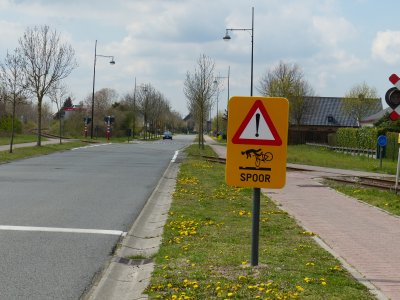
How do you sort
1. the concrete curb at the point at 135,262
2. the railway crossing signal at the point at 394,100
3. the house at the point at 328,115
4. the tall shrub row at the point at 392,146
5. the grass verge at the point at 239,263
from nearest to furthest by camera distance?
the grass verge at the point at 239,263
the concrete curb at the point at 135,262
the railway crossing signal at the point at 394,100
the tall shrub row at the point at 392,146
the house at the point at 328,115

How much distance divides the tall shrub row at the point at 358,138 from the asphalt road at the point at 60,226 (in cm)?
2465

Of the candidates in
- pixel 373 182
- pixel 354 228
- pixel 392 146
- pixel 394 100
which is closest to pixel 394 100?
pixel 394 100

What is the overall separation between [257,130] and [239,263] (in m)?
1.58

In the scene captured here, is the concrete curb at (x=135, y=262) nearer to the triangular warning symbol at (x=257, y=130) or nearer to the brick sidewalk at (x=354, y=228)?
the triangular warning symbol at (x=257, y=130)

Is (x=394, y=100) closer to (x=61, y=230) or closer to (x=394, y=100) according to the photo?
(x=394, y=100)

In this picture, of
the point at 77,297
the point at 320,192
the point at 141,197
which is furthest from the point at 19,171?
the point at 77,297

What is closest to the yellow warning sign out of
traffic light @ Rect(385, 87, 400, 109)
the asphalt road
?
the asphalt road

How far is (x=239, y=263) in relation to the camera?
6469mm

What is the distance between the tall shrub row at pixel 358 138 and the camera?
39500 millimetres

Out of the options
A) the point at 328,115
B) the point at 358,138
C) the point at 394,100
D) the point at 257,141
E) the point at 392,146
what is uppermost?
the point at 328,115

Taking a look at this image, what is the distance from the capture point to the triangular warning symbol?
234 inches

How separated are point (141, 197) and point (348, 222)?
564 centimetres

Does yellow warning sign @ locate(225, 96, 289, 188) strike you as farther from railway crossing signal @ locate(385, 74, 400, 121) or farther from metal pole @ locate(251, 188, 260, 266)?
railway crossing signal @ locate(385, 74, 400, 121)

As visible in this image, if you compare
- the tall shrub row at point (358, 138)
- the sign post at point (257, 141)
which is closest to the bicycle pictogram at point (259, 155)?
the sign post at point (257, 141)
